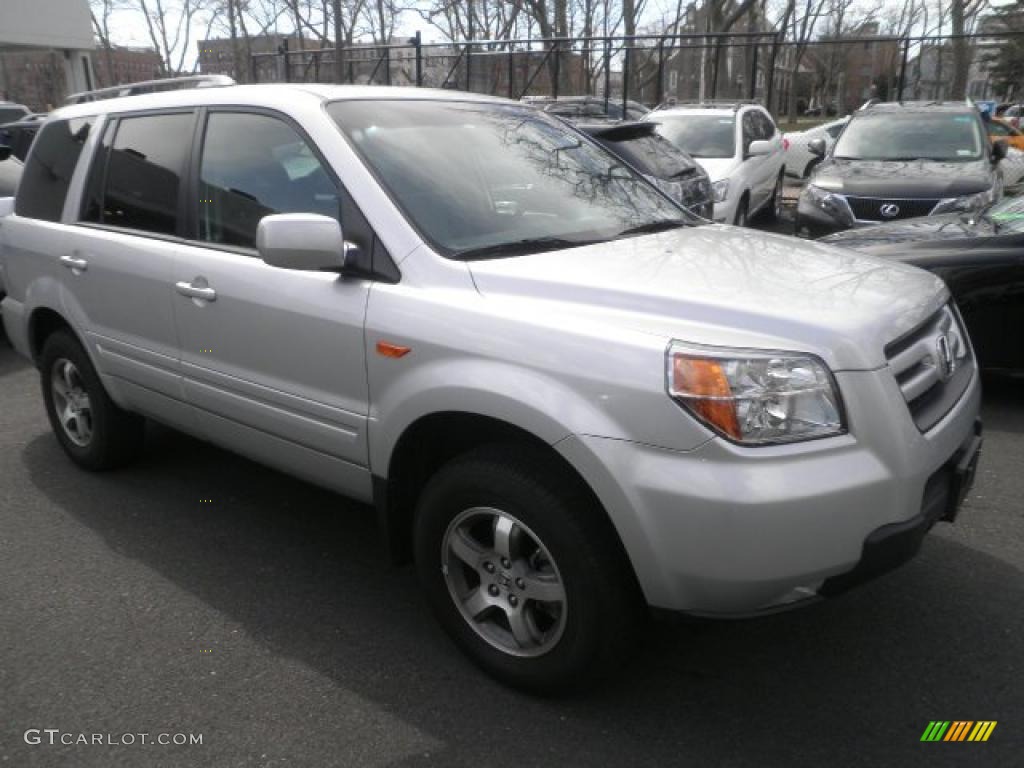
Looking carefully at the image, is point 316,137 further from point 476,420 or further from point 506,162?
point 476,420

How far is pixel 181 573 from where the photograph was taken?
3.47 metres

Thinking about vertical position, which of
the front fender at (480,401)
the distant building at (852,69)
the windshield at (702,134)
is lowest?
the front fender at (480,401)

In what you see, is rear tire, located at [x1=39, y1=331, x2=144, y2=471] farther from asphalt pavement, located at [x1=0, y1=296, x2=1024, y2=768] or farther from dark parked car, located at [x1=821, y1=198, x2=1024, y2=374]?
dark parked car, located at [x1=821, y1=198, x2=1024, y2=374]

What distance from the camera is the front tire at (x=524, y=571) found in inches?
94.0

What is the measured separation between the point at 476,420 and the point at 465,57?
18.5m

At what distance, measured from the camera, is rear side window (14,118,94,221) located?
4.20m

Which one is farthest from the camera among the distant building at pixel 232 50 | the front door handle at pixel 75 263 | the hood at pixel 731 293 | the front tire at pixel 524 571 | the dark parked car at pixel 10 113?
the distant building at pixel 232 50

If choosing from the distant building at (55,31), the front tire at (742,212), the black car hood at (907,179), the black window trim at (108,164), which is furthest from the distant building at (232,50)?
the black window trim at (108,164)

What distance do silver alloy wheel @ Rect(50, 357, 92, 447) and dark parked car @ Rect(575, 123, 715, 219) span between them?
196 inches

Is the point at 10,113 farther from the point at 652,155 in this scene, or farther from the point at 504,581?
the point at 504,581

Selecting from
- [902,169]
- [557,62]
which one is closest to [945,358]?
[902,169]

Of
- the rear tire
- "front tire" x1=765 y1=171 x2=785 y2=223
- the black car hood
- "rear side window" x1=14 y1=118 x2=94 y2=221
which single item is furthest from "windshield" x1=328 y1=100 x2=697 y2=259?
"front tire" x1=765 y1=171 x2=785 y2=223

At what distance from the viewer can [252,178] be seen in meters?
3.29

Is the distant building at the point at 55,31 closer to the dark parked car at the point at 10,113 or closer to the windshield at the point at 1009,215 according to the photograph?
the dark parked car at the point at 10,113
